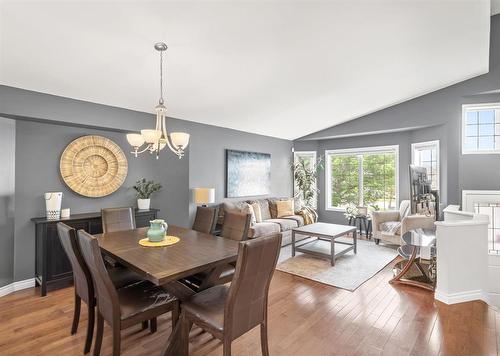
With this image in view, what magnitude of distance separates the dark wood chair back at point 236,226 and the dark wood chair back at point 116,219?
133 cm

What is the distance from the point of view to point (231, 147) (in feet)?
18.4

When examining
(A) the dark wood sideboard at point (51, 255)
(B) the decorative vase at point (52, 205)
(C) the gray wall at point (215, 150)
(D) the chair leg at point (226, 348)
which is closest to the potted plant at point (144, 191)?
(C) the gray wall at point (215, 150)

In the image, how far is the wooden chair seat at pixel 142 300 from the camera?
1.89 metres

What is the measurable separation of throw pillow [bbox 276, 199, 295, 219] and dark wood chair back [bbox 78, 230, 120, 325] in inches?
169

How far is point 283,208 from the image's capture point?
5.92m

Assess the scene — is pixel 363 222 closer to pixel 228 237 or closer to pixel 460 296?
pixel 460 296

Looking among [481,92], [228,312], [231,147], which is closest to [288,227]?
[231,147]

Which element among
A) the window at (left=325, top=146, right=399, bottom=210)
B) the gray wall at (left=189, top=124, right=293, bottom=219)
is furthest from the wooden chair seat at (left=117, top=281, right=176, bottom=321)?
the window at (left=325, top=146, right=399, bottom=210)

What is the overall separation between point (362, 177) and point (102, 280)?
246 inches

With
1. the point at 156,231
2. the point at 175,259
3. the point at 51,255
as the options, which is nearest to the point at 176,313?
the point at 175,259

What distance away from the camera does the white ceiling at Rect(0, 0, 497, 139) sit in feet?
7.45

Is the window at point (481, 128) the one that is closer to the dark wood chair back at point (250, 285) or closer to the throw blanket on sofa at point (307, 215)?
the throw blanket on sofa at point (307, 215)

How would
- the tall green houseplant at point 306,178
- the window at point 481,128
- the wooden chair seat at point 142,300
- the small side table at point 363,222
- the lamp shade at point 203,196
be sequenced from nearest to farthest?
the wooden chair seat at point 142,300 → the lamp shade at point 203,196 → the window at point 481,128 → the small side table at point 363,222 → the tall green houseplant at point 306,178

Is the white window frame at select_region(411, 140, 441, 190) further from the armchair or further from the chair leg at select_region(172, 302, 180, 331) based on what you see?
the chair leg at select_region(172, 302, 180, 331)
